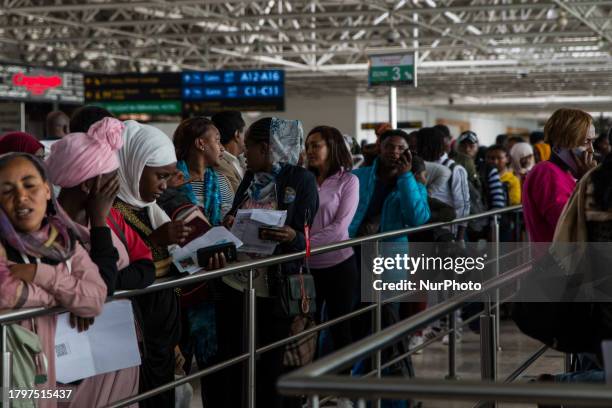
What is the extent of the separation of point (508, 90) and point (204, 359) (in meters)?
39.6

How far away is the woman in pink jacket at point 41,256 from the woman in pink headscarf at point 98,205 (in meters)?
0.11

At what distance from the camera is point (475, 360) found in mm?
8000

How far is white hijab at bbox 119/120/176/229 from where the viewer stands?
362 centimetres

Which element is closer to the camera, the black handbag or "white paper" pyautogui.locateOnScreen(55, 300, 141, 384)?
"white paper" pyautogui.locateOnScreen(55, 300, 141, 384)

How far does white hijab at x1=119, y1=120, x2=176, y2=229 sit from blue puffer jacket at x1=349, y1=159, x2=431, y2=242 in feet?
8.72

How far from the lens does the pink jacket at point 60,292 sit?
9.33 ft

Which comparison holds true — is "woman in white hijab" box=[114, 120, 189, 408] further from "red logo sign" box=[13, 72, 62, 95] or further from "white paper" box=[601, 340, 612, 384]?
"red logo sign" box=[13, 72, 62, 95]

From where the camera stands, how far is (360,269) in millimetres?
6105

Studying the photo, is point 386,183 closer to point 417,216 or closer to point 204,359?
point 417,216

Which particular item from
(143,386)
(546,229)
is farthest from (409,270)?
(143,386)

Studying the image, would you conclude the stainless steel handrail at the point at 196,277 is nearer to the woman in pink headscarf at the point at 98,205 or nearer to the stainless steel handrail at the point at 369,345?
the woman in pink headscarf at the point at 98,205

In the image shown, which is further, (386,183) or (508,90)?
(508,90)

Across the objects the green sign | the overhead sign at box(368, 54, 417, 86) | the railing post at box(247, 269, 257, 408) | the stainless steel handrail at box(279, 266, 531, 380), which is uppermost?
the green sign

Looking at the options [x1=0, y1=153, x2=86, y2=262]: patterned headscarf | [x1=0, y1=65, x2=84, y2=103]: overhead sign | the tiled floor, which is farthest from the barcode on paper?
[x1=0, y1=65, x2=84, y2=103]: overhead sign
